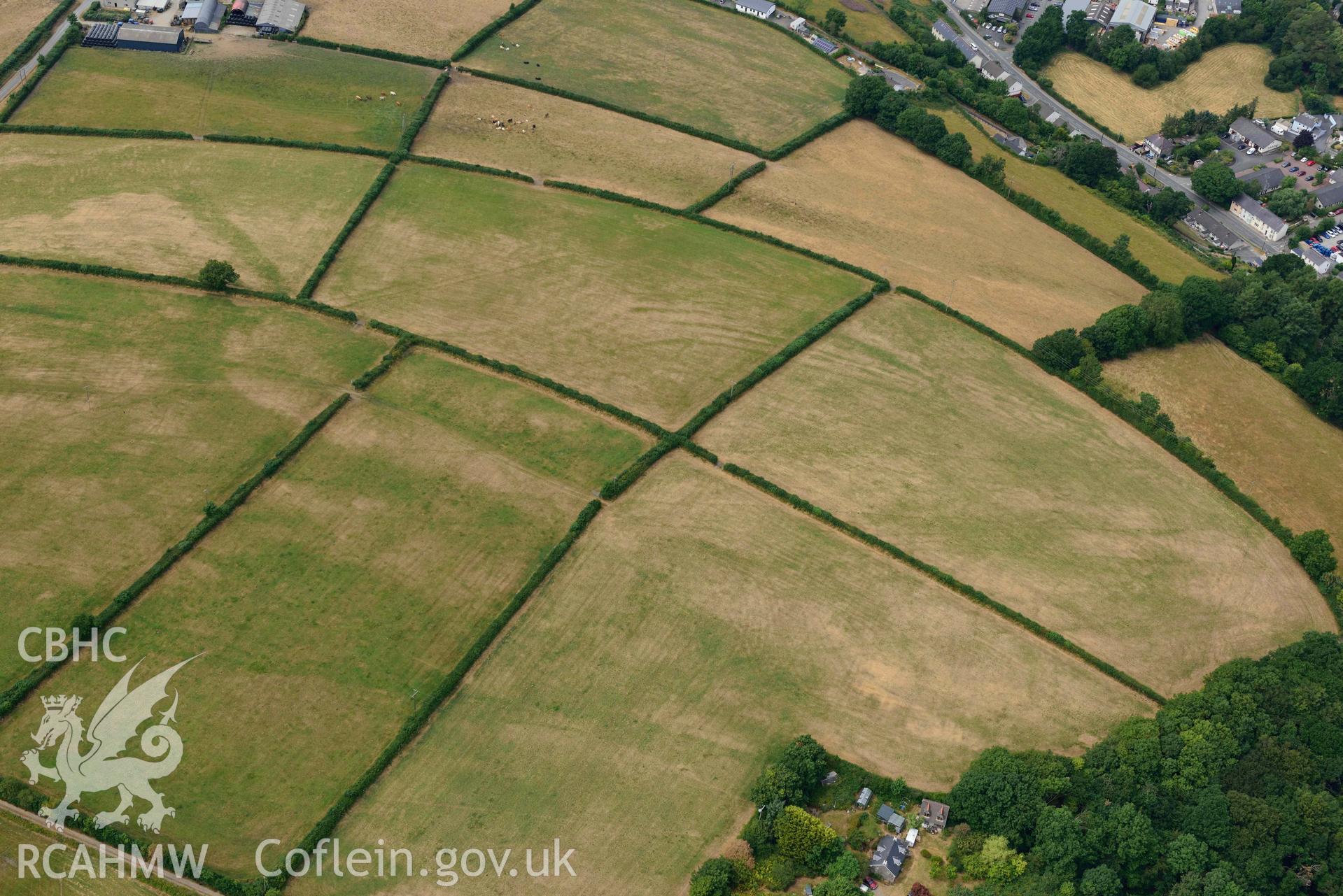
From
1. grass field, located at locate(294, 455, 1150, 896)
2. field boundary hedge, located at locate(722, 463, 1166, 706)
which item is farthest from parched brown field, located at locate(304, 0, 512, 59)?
field boundary hedge, located at locate(722, 463, 1166, 706)

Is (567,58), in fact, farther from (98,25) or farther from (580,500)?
(580,500)

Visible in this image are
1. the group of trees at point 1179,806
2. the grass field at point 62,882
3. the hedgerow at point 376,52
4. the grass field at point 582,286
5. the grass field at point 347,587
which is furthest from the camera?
the hedgerow at point 376,52

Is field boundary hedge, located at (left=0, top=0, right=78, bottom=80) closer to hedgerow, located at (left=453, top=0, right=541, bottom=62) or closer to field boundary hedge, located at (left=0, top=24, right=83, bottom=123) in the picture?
field boundary hedge, located at (left=0, top=24, right=83, bottom=123)

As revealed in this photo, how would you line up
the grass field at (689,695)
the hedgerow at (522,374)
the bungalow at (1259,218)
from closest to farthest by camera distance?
the grass field at (689,695) < the hedgerow at (522,374) < the bungalow at (1259,218)

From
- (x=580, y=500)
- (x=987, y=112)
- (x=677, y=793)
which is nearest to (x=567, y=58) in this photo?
(x=987, y=112)

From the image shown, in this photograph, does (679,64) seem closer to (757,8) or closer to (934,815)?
(757,8)

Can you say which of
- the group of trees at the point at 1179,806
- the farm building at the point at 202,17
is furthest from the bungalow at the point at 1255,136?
the farm building at the point at 202,17

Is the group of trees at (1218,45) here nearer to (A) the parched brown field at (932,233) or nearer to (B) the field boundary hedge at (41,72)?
(A) the parched brown field at (932,233)
